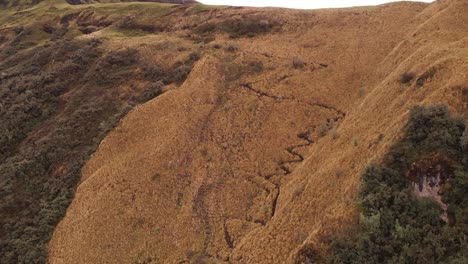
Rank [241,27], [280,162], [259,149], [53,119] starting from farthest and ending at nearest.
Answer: [241,27] → [53,119] → [259,149] → [280,162]

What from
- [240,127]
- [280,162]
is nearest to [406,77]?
[280,162]

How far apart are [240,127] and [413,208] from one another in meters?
15.7

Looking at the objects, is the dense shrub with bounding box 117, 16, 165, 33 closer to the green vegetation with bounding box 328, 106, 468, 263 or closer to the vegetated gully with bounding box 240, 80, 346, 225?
the vegetated gully with bounding box 240, 80, 346, 225

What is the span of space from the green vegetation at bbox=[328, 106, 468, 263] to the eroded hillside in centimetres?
93

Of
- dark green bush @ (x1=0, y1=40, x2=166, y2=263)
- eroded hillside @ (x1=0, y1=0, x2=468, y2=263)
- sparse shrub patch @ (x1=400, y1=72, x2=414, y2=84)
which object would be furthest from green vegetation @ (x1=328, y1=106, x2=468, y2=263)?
dark green bush @ (x1=0, y1=40, x2=166, y2=263)

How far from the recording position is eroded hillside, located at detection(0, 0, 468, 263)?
830 inches

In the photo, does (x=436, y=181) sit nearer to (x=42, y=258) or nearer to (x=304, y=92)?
(x=304, y=92)

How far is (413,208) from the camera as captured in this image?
16.0m

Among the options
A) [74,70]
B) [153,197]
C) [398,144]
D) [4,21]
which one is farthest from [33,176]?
[4,21]

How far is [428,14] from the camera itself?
3450 cm

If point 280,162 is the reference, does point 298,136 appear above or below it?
above

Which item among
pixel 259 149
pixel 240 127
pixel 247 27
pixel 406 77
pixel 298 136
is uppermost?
pixel 406 77

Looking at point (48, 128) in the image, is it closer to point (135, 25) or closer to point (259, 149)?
point (259, 149)

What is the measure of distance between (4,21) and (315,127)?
75.5 m
